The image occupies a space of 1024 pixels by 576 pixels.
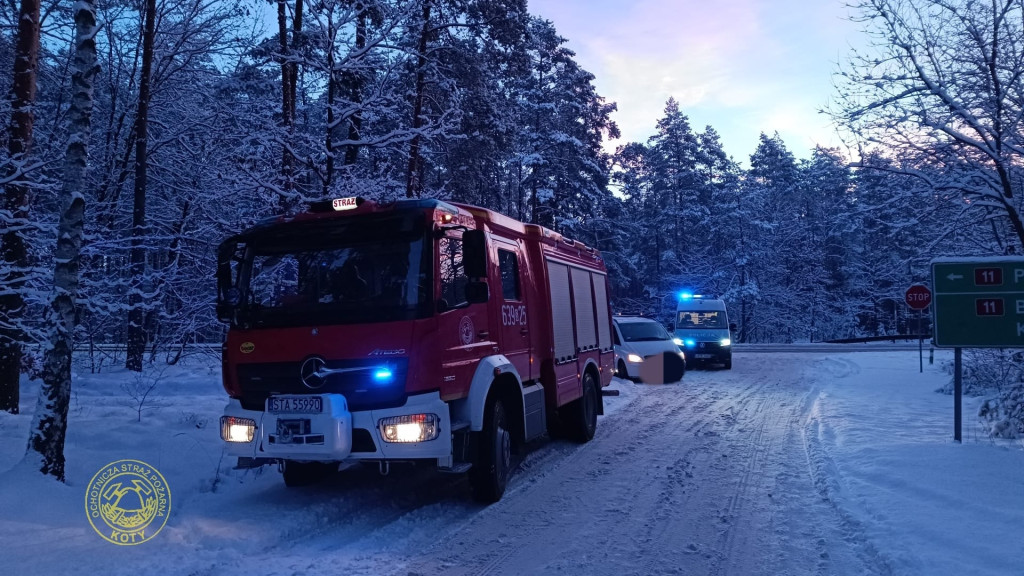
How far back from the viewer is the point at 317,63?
39.7ft

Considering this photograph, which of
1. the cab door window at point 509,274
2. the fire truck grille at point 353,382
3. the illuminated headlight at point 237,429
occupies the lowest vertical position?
the illuminated headlight at point 237,429

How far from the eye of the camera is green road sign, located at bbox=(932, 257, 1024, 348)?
27.5 ft

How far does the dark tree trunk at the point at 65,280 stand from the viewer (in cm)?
610

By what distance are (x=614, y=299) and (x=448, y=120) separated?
118 feet

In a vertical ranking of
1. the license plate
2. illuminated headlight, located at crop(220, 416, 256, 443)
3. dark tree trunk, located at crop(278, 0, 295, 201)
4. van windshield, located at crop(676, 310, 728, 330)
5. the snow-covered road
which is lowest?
the snow-covered road

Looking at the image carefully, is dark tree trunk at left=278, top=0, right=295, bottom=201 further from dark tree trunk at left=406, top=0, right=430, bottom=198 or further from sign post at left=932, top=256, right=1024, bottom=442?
sign post at left=932, top=256, right=1024, bottom=442

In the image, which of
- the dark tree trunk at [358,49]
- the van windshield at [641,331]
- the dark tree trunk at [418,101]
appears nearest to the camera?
the dark tree trunk at [358,49]

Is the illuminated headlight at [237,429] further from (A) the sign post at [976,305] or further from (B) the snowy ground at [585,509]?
(A) the sign post at [976,305]

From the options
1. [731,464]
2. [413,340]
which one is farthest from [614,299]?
[413,340]

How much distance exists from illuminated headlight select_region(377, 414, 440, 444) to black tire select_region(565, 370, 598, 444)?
15.8 ft

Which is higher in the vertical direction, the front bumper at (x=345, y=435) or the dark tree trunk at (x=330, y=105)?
the dark tree trunk at (x=330, y=105)

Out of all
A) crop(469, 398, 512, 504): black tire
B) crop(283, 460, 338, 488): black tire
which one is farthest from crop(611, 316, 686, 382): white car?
crop(283, 460, 338, 488): black tire

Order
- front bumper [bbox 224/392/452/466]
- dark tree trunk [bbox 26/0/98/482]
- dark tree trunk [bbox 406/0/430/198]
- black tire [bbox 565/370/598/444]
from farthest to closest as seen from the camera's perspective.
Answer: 1. dark tree trunk [bbox 406/0/430/198]
2. black tire [bbox 565/370/598/444]
3. dark tree trunk [bbox 26/0/98/482]
4. front bumper [bbox 224/392/452/466]

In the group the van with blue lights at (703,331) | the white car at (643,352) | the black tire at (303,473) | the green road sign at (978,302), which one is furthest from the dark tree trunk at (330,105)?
the van with blue lights at (703,331)
